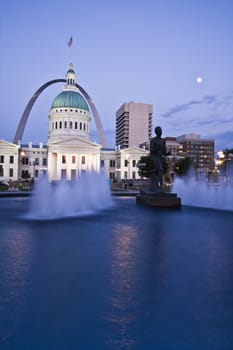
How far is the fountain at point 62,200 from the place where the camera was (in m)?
14.9

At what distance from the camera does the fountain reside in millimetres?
14859

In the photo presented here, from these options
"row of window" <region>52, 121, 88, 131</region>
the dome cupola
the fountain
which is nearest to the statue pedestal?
the fountain

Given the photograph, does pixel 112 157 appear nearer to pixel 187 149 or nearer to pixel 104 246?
pixel 187 149

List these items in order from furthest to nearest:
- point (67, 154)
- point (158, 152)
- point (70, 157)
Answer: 1. point (70, 157)
2. point (67, 154)
3. point (158, 152)

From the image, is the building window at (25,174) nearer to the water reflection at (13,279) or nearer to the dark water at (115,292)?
the water reflection at (13,279)

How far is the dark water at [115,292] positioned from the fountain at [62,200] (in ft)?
19.0

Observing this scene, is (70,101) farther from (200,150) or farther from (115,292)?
(115,292)

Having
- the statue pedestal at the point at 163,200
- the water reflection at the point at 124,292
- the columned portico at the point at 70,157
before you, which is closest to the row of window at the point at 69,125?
the columned portico at the point at 70,157

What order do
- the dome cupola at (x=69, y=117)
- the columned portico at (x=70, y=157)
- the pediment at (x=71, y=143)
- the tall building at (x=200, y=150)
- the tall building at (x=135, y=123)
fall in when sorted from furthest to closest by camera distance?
the tall building at (x=135, y=123) → the tall building at (x=200, y=150) → the dome cupola at (x=69, y=117) → the columned portico at (x=70, y=157) → the pediment at (x=71, y=143)

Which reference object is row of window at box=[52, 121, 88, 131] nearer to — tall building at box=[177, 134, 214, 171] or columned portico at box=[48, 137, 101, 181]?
columned portico at box=[48, 137, 101, 181]

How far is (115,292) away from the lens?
4715 mm

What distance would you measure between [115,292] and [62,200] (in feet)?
39.2

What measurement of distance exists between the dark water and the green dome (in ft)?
308

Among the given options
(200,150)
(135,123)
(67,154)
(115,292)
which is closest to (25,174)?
(67,154)
